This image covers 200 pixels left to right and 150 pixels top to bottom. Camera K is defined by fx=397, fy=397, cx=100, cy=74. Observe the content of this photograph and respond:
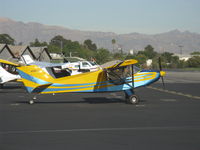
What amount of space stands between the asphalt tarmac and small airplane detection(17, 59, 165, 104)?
0.98 m

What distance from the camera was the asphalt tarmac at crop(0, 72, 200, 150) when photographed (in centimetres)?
1015

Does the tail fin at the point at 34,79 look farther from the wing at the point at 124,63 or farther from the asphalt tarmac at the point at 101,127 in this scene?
the wing at the point at 124,63

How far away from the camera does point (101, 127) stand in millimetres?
12867

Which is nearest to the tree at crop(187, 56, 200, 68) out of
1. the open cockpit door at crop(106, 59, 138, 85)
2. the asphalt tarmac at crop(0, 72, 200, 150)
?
the open cockpit door at crop(106, 59, 138, 85)

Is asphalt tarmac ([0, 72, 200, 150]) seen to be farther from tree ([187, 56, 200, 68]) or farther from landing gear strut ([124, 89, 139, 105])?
tree ([187, 56, 200, 68])

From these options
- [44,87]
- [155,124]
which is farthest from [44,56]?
[155,124]

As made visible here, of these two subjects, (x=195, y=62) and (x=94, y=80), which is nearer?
(x=94, y=80)

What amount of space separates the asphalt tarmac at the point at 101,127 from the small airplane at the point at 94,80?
3.21ft

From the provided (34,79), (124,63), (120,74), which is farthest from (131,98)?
(34,79)

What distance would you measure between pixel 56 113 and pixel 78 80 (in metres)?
3.78

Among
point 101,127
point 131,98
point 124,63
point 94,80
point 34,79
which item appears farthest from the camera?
point 94,80

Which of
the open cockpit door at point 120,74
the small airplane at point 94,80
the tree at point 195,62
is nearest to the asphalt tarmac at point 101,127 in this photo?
the small airplane at point 94,80

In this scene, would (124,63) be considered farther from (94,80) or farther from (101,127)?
(101,127)

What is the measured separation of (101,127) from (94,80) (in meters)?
7.79
